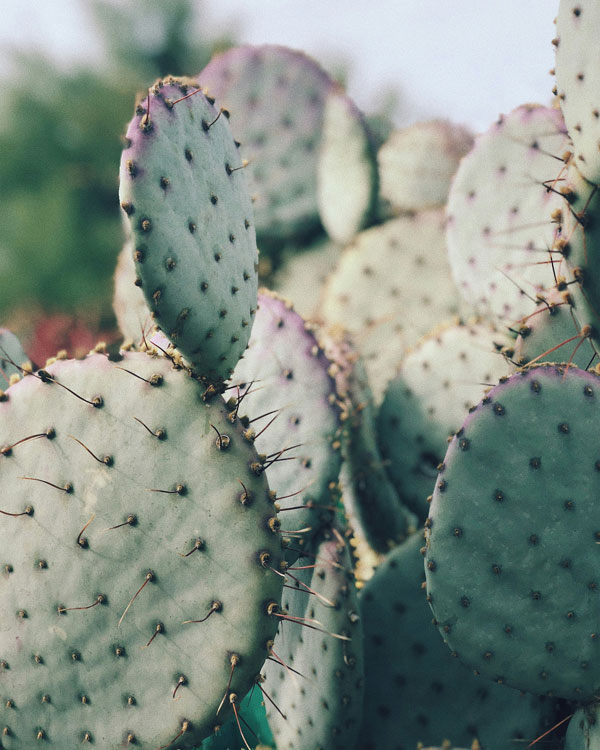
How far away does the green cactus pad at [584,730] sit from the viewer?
1.14 m

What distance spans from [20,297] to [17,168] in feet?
6.82

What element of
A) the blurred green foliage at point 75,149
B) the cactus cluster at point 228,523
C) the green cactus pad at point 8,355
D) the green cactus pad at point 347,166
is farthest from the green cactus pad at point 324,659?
the blurred green foliage at point 75,149

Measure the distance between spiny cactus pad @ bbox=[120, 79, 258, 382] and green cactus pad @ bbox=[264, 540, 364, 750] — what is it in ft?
1.54

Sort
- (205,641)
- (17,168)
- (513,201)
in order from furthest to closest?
(17,168) < (513,201) < (205,641)

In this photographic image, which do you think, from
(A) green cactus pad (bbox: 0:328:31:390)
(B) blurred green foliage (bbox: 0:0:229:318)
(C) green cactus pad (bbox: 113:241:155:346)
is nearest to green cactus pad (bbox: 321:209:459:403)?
(C) green cactus pad (bbox: 113:241:155:346)

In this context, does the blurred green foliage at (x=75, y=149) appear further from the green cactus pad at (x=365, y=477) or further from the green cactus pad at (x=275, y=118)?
the green cactus pad at (x=365, y=477)

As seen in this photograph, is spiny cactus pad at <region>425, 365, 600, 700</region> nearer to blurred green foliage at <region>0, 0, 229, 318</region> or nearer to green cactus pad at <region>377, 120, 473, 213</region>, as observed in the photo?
green cactus pad at <region>377, 120, 473, 213</region>

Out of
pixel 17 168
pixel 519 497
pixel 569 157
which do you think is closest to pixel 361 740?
pixel 519 497

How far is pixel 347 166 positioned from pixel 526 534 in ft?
6.12

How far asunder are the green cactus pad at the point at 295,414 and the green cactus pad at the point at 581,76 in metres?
0.67

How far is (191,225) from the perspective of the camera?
1.12 metres

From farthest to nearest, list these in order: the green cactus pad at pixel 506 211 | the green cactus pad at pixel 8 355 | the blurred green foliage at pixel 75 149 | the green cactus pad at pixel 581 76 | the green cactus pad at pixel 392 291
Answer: the blurred green foliage at pixel 75 149, the green cactus pad at pixel 392 291, the green cactus pad at pixel 506 211, the green cactus pad at pixel 8 355, the green cactus pad at pixel 581 76

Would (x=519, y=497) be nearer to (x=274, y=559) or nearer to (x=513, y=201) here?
(x=274, y=559)

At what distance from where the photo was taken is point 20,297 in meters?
8.92
